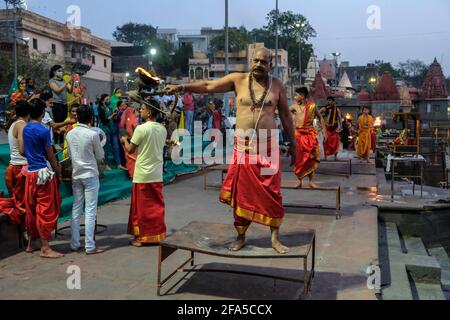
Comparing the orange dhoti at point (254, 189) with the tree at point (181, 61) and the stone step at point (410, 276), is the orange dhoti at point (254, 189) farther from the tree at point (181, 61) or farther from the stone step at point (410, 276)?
the tree at point (181, 61)

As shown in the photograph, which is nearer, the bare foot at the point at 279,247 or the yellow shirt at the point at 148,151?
the bare foot at the point at 279,247

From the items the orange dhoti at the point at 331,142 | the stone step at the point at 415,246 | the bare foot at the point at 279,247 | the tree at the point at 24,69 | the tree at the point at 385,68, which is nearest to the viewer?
the bare foot at the point at 279,247

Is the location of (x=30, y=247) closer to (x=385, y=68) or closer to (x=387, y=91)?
(x=387, y=91)

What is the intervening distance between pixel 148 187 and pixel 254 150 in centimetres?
185

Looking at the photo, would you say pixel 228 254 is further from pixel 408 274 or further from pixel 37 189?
pixel 408 274

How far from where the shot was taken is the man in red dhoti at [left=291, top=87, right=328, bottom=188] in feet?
26.8

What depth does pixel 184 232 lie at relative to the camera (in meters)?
4.31

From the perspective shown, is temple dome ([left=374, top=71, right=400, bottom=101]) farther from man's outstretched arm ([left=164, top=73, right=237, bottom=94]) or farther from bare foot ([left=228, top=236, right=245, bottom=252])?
bare foot ([left=228, top=236, right=245, bottom=252])

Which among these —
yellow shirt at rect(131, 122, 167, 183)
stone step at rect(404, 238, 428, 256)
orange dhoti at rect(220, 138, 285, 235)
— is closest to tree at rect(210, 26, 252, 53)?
stone step at rect(404, 238, 428, 256)

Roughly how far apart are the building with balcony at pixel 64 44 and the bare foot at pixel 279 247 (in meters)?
29.9

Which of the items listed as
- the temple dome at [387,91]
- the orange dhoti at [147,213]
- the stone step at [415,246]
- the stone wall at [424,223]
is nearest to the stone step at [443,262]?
the stone wall at [424,223]

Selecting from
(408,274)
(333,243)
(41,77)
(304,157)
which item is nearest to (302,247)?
(333,243)

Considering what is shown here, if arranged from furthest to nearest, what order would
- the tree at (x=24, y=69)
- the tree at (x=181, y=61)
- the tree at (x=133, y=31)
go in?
1. the tree at (x=133, y=31)
2. the tree at (x=181, y=61)
3. the tree at (x=24, y=69)

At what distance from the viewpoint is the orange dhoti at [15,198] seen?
5.25 meters
